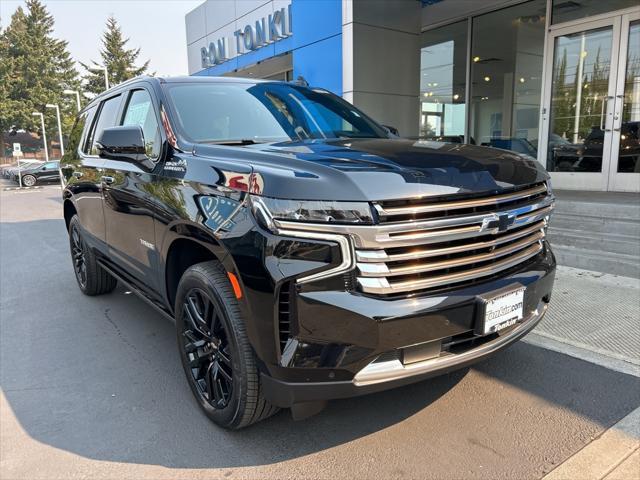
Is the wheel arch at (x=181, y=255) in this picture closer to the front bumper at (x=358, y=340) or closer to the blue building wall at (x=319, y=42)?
the front bumper at (x=358, y=340)

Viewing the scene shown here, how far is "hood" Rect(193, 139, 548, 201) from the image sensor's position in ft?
6.69

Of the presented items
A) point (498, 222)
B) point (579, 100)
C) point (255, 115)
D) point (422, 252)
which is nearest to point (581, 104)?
point (579, 100)

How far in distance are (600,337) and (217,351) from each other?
114 inches

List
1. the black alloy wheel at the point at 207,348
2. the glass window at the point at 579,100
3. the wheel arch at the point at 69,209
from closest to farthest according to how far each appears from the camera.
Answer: the black alloy wheel at the point at 207,348 → the wheel arch at the point at 69,209 → the glass window at the point at 579,100

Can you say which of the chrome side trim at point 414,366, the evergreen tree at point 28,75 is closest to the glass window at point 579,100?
the chrome side trim at point 414,366

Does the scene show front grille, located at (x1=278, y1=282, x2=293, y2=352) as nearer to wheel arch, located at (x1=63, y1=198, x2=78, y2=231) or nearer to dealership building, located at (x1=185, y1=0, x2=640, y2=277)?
wheel arch, located at (x1=63, y1=198, x2=78, y2=231)

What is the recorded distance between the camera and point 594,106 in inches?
322

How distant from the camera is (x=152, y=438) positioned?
2.63 m

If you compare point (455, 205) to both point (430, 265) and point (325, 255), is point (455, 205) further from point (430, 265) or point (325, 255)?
point (325, 255)

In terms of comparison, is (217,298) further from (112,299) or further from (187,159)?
(112,299)

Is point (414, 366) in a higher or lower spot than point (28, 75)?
lower

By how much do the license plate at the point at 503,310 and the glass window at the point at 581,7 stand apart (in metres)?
7.35

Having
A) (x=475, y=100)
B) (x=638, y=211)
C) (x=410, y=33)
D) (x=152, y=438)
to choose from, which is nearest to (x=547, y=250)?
(x=152, y=438)

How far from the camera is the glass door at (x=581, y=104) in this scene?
7.91 meters
